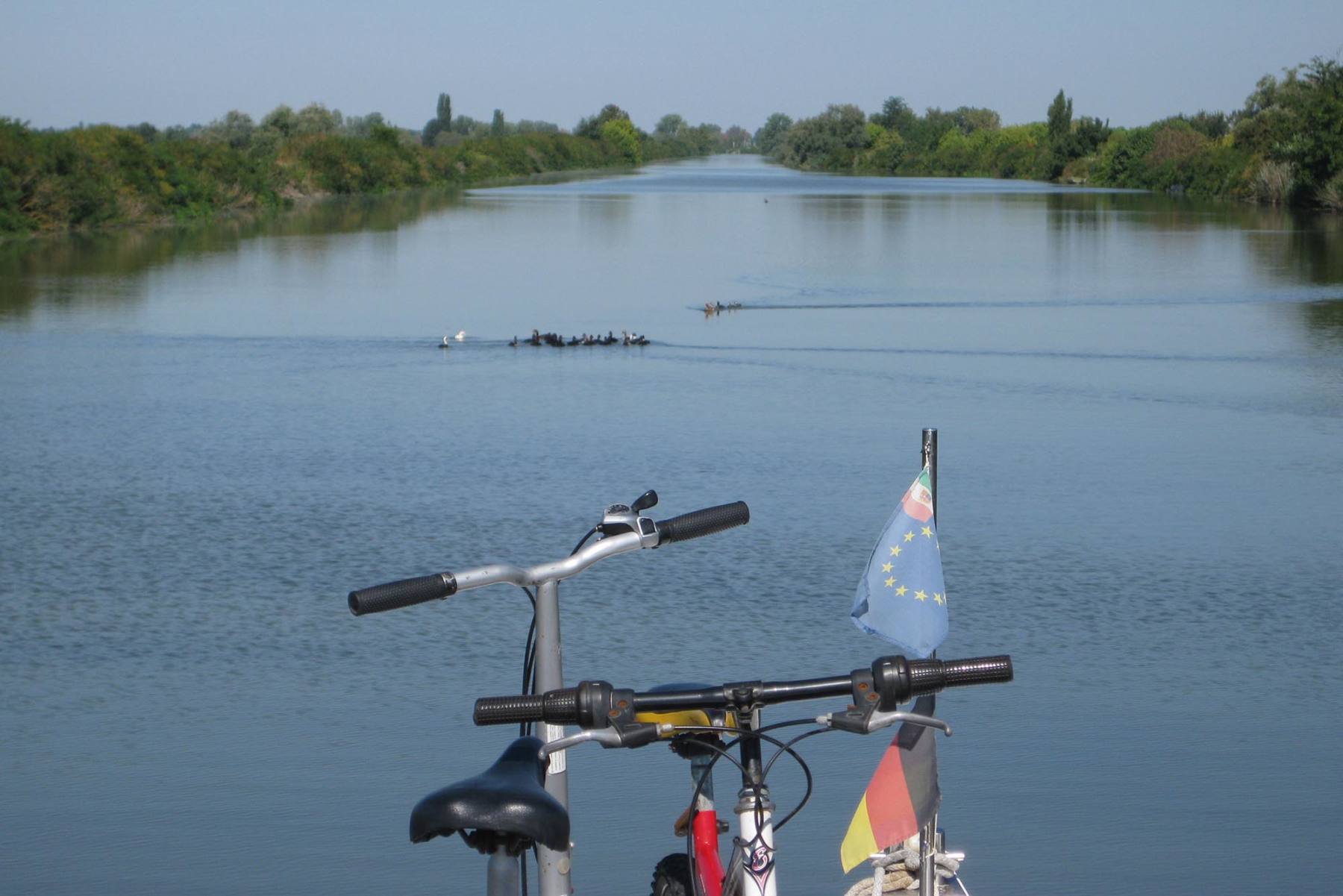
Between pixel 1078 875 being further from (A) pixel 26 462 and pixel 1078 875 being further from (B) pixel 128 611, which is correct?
(A) pixel 26 462

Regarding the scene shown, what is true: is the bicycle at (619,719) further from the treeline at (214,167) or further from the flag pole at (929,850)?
the treeline at (214,167)

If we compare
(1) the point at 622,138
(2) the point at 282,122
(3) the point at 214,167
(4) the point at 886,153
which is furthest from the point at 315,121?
(1) the point at 622,138

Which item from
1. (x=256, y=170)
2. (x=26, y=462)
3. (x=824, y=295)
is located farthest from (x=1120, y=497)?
(x=256, y=170)

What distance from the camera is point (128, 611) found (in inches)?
346

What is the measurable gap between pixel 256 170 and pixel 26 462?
58.8m

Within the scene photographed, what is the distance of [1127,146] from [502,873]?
105203 millimetres

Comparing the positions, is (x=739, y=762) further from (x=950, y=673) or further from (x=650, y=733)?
(x=950, y=673)

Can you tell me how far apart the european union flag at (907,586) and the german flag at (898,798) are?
30cm

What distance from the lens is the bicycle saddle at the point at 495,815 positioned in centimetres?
266

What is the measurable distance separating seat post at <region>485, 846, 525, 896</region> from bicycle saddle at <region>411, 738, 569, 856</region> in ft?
0.04

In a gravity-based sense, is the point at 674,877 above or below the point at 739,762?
below

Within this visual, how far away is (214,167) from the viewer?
64.6 metres

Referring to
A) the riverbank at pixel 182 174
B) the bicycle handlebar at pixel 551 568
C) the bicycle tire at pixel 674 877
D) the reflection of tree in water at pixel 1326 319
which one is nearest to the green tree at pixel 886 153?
the riverbank at pixel 182 174

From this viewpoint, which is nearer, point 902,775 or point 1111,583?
point 902,775
